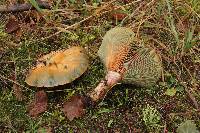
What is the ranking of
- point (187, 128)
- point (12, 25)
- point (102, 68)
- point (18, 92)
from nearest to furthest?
point (187, 128) → point (18, 92) → point (102, 68) → point (12, 25)

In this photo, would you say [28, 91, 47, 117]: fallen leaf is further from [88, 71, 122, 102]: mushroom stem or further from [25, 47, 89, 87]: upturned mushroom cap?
[88, 71, 122, 102]: mushroom stem

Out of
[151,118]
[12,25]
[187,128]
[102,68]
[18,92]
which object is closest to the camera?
[187,128]

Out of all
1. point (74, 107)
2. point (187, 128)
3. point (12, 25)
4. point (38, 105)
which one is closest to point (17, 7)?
point (12, 25)

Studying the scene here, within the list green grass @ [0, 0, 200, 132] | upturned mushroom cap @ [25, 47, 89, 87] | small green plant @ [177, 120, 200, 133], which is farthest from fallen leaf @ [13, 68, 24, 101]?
small green plant @ [177, 120, 200, 133]

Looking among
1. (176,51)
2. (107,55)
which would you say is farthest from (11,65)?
(176,51)

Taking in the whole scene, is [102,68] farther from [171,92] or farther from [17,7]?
[17,7]

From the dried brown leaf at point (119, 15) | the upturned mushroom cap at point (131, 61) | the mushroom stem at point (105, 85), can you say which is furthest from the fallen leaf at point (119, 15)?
the mushroom stem at point (105, 85)
